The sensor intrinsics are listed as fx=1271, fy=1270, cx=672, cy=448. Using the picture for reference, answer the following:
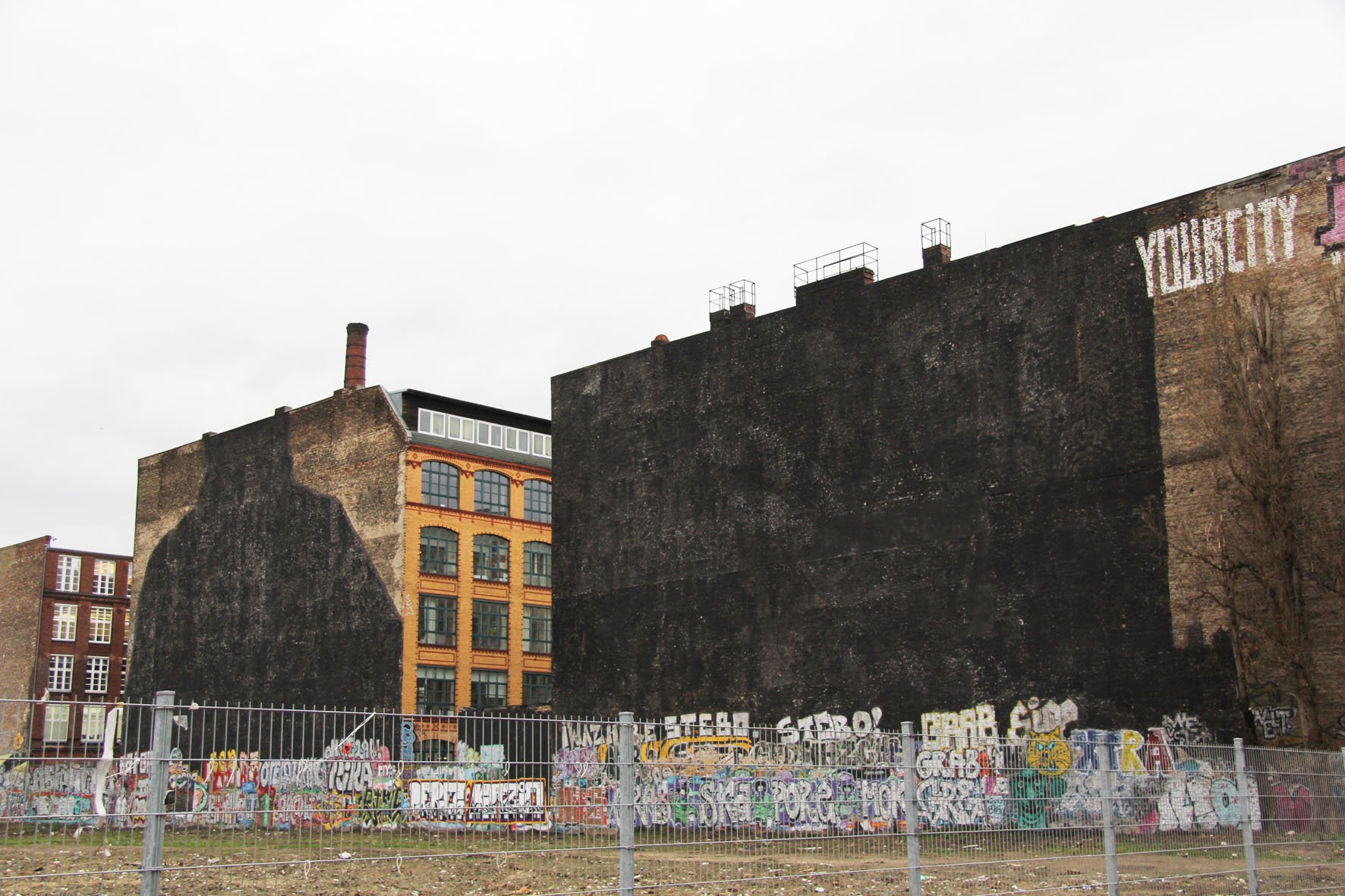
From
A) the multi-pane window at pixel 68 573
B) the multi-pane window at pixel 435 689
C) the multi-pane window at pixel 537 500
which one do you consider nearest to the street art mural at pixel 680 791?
the multi-pane window at pixel 435 689

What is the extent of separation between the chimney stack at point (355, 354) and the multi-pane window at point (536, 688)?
42.1 feet

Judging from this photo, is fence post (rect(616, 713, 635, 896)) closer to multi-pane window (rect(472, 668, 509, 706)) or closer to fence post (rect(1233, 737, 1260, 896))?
fence post (rect(1233, 737, 1260, 896))

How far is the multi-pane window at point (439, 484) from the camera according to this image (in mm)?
44781

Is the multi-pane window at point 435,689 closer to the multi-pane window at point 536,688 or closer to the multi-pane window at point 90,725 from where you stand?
the multi-pane window at point 536,688

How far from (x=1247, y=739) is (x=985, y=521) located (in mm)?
7011

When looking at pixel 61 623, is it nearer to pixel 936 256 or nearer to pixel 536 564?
pixel 536 564

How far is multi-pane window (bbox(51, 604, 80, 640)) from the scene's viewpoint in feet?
228

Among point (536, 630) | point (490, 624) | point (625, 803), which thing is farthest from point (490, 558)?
point (625, 803)

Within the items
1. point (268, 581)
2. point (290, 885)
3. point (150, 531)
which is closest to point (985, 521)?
point (290, 885)

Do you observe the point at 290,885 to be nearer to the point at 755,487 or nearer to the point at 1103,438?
the point at 1103,438

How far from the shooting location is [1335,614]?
23438 mm

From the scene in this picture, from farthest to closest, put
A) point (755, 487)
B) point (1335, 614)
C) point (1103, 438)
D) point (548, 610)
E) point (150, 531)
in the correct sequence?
1. point (150, 531)
2. point (548, 610)
3. point (755, 487)
4. point (1103, 438)
5. point (1335, 614)

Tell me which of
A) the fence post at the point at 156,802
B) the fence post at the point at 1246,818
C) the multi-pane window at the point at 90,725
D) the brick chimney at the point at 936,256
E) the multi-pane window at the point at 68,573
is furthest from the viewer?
the multi-pane window at the point at 68,573

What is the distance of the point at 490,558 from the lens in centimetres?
4725
